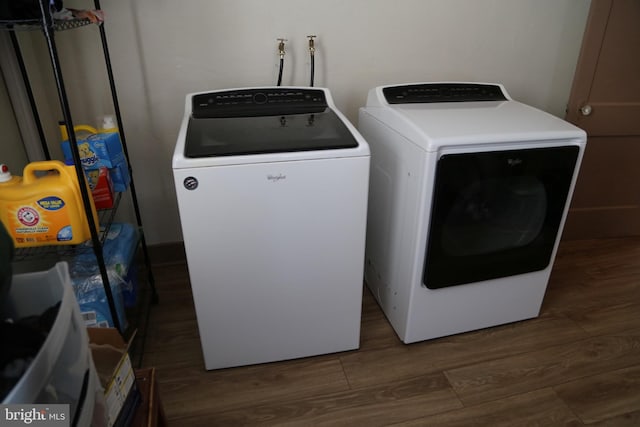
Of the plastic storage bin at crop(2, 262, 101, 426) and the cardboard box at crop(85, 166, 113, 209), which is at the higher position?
the plastic storage bin at crop(2, 262, 101, 426)

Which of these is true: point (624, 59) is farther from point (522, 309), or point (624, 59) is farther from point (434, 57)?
point (522, 309)

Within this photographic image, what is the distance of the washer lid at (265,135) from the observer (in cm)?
124

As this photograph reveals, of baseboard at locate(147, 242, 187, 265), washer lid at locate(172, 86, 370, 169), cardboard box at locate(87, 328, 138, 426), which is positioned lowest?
baseboard at locate(147, 242, 187, 265)

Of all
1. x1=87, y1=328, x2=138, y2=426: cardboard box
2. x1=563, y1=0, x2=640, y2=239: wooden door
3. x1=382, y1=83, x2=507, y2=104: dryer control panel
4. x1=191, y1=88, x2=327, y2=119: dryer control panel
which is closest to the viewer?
x1=87, y1=328, x2=138, y2=426: cardboard box

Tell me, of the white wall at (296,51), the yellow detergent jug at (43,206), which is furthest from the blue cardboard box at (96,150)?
the white wall at (296,51)

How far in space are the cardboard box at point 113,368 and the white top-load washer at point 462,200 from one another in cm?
94

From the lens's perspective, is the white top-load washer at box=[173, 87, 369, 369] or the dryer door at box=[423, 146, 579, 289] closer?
the white top-load washer at box=[173, 87, 369, 369]

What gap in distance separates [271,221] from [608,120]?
1774 millimetres

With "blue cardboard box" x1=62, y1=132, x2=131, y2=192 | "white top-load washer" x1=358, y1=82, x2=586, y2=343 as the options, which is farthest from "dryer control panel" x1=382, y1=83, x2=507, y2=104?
"blue cardboard box" x1=62, y1=132, x2=131, y2=192

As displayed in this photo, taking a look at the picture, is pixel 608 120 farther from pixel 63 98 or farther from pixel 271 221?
pixel 63 98

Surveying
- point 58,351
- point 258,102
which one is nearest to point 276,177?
point 258,102

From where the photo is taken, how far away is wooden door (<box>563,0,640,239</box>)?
1.90 meters

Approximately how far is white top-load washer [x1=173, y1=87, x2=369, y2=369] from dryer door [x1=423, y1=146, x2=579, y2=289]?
282 millimetres

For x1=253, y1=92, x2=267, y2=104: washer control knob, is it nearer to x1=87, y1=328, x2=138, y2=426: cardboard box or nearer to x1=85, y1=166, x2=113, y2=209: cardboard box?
x1=85, y1=166, x2=113, y2=209: cardboard box
